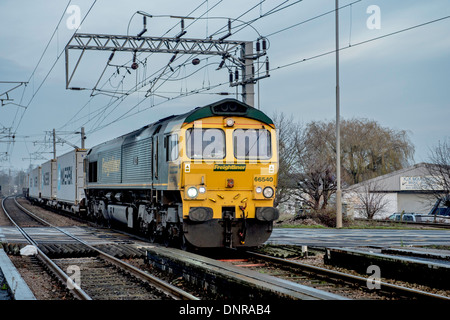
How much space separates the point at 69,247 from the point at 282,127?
104 ft

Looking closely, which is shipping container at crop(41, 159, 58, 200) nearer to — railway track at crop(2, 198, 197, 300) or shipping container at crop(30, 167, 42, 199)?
shipping container at crop(30, 167, 42, 199)

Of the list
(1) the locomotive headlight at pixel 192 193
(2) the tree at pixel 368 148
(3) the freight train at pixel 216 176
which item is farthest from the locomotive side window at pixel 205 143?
(2) the tree at pixel 368 148

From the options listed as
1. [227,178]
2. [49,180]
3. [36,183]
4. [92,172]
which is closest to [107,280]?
[227,178]

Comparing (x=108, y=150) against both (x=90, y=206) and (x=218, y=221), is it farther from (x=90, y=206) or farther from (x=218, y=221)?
(x=218, y=221)

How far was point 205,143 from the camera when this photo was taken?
546 inches

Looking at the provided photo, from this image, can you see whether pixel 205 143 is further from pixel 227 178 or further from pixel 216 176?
pixel 227 178

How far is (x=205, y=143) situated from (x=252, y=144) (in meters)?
1.20

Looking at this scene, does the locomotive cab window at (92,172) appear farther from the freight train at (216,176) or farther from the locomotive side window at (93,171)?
the freight train at (216,176)

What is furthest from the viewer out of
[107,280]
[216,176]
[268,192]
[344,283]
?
[268,192]

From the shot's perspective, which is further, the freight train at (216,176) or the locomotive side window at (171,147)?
the locomotive side window at (171,147)

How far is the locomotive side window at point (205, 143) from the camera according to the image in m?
13.7

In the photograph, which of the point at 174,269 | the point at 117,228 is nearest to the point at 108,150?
the point at 117,228

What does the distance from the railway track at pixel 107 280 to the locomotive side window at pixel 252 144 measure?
3.92m
